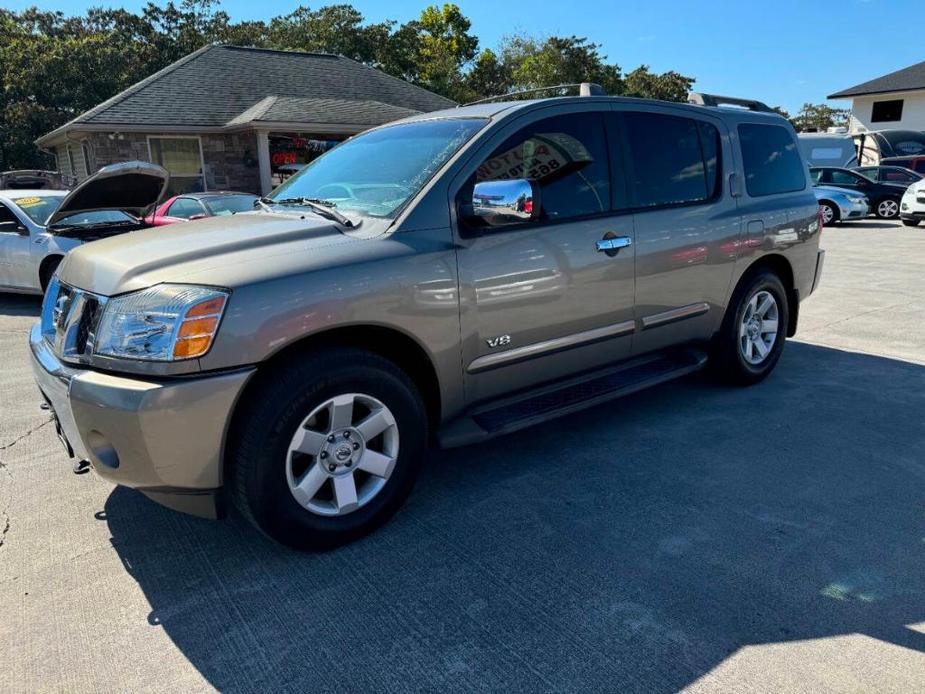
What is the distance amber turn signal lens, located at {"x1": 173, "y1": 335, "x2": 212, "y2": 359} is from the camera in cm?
252

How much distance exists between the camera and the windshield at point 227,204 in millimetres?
10500

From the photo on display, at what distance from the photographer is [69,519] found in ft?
10.9

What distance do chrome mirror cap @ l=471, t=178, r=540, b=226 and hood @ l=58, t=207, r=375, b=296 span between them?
25.0 inches

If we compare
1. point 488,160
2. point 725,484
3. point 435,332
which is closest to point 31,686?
point 435,332

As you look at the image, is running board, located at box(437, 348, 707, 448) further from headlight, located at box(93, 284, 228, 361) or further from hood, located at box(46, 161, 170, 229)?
hood, located at box(46, 161, 170, 229)

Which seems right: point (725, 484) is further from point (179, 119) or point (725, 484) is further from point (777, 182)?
point (179, 119)

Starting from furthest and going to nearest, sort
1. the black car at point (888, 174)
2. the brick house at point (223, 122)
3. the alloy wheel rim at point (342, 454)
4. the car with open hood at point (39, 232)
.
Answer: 1. the black car at point (888, 174)
2. the brick house at point (223, 122)
3. the car with open hood at point (39, 232)
4. the alloy wheel rim at point (342, 454)

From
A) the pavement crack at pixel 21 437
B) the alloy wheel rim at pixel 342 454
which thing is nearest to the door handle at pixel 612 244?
the alloy wheel rim at pixel 342 454

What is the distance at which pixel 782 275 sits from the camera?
5246 mm

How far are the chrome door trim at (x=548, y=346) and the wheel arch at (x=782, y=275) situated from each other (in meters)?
Answer: 1.27

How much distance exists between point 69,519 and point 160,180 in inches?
147

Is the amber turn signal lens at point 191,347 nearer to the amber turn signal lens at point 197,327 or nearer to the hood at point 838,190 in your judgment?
the amber turn signal lens at point 197,327

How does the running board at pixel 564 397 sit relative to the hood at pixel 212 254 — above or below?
below

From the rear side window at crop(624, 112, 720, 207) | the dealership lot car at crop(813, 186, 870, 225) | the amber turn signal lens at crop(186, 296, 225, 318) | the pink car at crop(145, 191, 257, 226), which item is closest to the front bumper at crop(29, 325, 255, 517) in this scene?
the amber turn signal lens at crop(186, 296, 225, 318)
